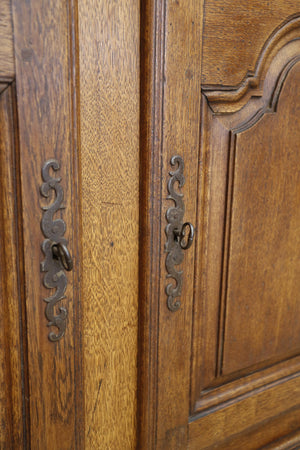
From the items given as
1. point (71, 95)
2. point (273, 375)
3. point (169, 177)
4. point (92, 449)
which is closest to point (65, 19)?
point (71, 95)

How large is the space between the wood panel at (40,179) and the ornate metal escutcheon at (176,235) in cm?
13

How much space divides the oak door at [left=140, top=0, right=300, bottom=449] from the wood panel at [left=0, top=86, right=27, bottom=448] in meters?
0.16

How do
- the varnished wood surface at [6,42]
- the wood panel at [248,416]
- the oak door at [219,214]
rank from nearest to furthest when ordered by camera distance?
the varnished wood surface at [6,42]
the oak door at [219,214]
the wood panel at [248,416]

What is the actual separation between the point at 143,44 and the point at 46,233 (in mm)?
239

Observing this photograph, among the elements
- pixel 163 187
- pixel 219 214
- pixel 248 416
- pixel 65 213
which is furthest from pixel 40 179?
pixel 248 416

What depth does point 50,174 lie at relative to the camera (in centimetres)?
46

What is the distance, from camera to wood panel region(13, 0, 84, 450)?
1.41 ft

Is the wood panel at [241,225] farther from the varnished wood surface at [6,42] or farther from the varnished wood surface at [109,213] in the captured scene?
the varnished wood surface at [6,42]

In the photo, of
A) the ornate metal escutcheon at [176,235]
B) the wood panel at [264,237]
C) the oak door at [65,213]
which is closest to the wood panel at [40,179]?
the oak door at [65,213]

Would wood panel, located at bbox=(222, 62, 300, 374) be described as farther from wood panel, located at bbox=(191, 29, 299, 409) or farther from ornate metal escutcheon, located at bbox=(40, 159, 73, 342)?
ornate metal escutcheon, located at bbox=(40, 159, 73, 342)

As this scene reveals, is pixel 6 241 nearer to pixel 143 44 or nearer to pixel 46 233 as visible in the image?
pixel 46 233

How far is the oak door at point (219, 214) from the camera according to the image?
1.75 ft

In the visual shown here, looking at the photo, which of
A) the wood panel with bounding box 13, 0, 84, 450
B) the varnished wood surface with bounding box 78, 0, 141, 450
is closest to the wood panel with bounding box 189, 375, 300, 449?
the varnished wood surface with bounding box 78, 0, 141, 450

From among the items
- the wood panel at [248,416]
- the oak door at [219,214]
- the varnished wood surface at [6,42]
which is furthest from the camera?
the wood panel at [248,416]
